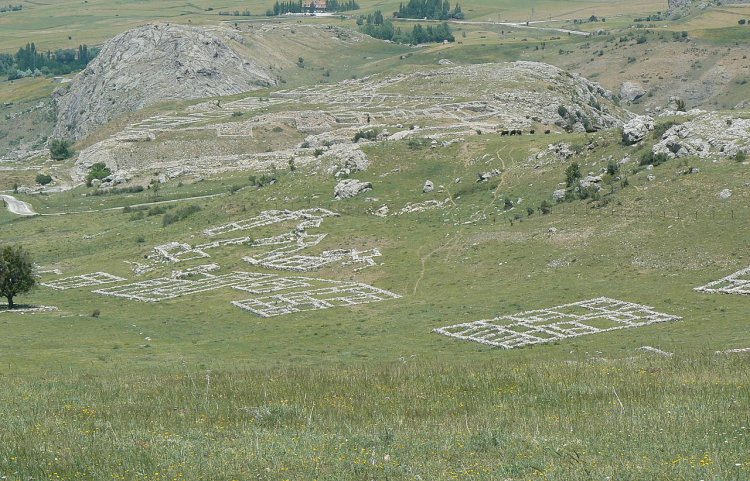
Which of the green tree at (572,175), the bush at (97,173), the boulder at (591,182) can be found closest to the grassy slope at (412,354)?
the green tree at (572,175)

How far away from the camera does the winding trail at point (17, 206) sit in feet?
568

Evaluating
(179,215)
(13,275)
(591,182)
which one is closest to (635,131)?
(591,182)

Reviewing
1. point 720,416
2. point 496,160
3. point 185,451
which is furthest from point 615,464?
point 496,160

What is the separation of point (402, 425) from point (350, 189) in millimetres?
108472

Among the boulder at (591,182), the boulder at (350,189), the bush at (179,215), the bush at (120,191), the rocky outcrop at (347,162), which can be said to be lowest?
the bush at (120,191)

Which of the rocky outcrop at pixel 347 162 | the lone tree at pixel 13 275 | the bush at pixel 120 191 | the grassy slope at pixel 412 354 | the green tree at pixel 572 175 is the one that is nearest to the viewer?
the grassy slope at pixel 412 354

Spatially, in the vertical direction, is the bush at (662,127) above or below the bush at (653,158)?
above

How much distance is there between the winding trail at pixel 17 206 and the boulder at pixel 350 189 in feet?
204

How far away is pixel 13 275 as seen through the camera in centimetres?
9762

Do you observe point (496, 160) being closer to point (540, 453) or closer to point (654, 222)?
point (654, 222)

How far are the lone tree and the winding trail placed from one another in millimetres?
75468

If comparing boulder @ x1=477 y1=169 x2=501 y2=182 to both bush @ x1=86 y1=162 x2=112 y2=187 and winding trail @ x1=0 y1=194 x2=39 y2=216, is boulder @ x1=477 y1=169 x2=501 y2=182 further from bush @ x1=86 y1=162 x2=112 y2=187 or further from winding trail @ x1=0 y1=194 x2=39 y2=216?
bush @ x1=86 y1=162 x2=112 y2=187

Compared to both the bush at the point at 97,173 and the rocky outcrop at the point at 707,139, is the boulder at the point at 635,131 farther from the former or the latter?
the bush at the point at 97,173

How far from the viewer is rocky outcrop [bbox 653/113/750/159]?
347 ft
